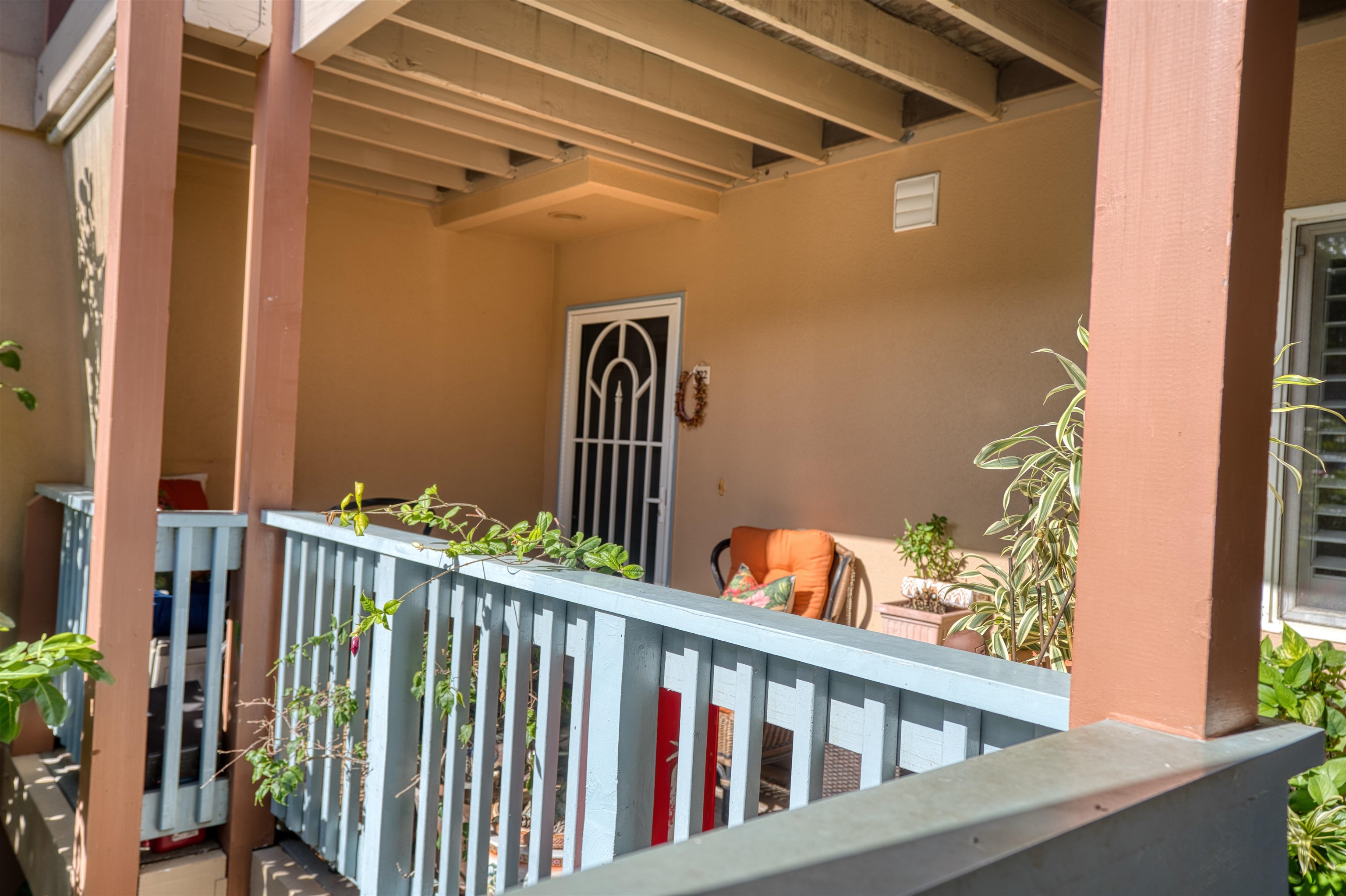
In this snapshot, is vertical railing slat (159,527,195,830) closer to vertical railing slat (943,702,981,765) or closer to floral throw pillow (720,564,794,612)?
floral throw pillow (720,564,794,612)

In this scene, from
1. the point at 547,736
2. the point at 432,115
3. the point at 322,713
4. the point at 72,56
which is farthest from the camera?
the point at 432,115

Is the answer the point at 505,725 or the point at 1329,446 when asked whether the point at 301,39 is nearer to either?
the point at 505,725

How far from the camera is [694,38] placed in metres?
3.43

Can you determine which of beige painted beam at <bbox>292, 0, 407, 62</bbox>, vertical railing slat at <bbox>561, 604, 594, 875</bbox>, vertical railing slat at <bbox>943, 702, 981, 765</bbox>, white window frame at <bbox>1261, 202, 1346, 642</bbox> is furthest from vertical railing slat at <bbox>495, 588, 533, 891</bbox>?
white window frame at <bbox>1261, 202, 1346, 642</bbox>

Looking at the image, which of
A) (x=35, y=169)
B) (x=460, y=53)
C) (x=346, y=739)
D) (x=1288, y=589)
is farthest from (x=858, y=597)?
(x=35, y=169)

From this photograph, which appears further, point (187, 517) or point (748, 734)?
point (187, 517)

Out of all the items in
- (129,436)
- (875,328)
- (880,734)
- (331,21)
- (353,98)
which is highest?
(353,98)

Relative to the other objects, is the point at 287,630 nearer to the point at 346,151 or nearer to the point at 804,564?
the point at 804,564

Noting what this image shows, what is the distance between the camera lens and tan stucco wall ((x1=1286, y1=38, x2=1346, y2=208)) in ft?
10.2

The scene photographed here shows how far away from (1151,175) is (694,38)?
108 inches

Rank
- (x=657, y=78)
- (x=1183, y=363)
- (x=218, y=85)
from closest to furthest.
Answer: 1. (x=1183, y=363)
2. (x=657, y=78)
3. (x=218, y=85)

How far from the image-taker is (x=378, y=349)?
588 cm

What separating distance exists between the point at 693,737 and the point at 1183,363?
0.93 m

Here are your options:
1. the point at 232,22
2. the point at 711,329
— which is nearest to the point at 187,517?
the point at 232,22
